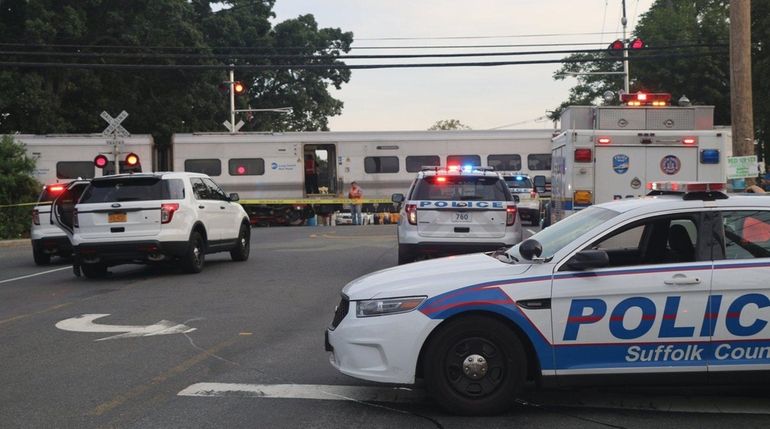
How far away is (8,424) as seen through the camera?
5.75 meters

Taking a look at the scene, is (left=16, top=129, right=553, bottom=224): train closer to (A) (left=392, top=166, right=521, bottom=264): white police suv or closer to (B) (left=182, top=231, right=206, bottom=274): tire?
(B) (left=182, top=231, right=206, bottom=274): tire

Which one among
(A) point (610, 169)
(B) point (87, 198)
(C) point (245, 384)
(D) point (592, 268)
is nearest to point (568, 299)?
(D) point (592, 268)

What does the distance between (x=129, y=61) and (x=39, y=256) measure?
25615 millimetres

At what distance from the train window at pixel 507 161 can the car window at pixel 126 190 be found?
20.8m

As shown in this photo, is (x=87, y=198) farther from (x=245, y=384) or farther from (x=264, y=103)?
(x=264, y=103)

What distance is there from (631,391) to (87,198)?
34.5 feet

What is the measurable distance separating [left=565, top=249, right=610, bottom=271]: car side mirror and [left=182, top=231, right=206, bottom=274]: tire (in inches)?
383

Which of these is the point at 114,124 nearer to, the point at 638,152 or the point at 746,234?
the point at 638,152

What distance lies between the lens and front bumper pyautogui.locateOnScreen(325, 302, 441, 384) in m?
5.66

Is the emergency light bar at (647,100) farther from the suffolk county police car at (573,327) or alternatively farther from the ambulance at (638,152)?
the suffolk county police car at (573,327)

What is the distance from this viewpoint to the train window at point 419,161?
3325 cm

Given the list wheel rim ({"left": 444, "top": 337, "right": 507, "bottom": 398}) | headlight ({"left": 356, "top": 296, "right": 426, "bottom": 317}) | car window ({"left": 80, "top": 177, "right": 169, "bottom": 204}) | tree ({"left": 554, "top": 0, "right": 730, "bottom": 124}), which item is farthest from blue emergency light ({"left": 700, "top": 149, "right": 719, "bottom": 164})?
tree ({"left": 554, "top": 0, "right": 730, "bottom": 124})

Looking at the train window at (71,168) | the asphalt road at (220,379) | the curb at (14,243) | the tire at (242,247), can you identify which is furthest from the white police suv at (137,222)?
the train window at (71,168)

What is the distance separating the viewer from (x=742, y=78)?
13547mm
